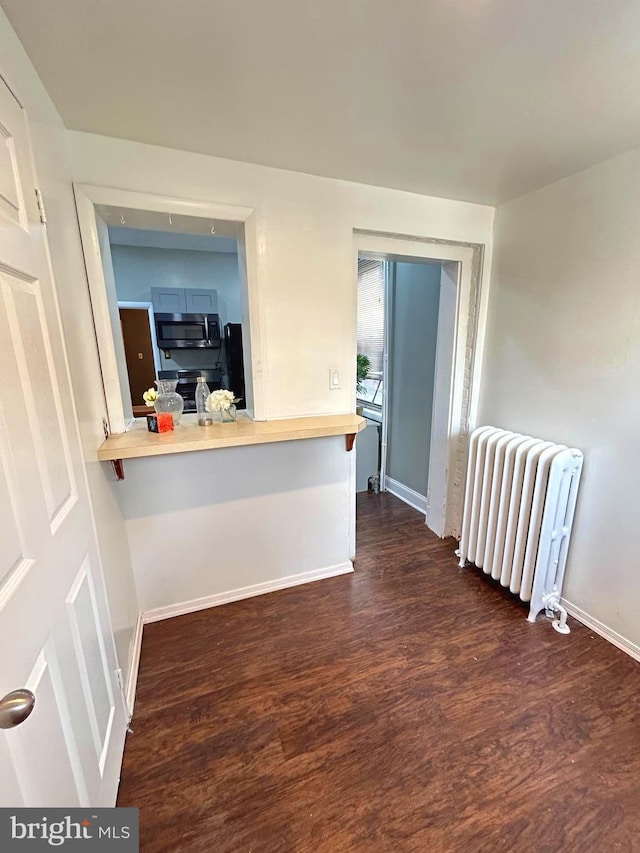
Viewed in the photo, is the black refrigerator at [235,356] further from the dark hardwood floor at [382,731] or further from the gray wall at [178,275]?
the dark hardwood floor at [382,731]

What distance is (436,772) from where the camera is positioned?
1307 millimetres

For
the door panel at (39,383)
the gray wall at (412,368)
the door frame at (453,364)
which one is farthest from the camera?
the gray wall at (412,368)

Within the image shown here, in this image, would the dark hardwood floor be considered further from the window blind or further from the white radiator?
the window blind

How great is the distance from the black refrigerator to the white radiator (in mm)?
2621

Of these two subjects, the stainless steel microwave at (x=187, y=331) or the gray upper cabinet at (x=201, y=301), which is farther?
the gray upper cabinet at (x=201, y=301)

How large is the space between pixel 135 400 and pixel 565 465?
4.13 meters

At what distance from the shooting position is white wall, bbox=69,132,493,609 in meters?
1.83

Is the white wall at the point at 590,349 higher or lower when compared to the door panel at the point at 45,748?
higher

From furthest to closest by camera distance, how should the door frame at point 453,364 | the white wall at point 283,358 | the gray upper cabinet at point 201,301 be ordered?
1. the gray upper cabinet at point 201,301
2. the door frame at point 453,364
3. the white wall at point 283,358

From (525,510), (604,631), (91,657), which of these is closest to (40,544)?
(91,657)

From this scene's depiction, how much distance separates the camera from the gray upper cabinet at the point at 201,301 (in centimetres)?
421

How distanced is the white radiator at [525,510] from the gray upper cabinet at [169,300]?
11.5 ft

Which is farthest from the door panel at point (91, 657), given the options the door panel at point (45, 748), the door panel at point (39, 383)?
the door panel at point (39, 383)

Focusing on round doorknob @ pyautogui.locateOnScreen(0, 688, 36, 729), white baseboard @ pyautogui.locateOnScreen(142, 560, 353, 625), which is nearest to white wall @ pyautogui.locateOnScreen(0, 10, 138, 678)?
white baseboard @ pyautogui.locateOnScreen(142, 560, 353, 625)
